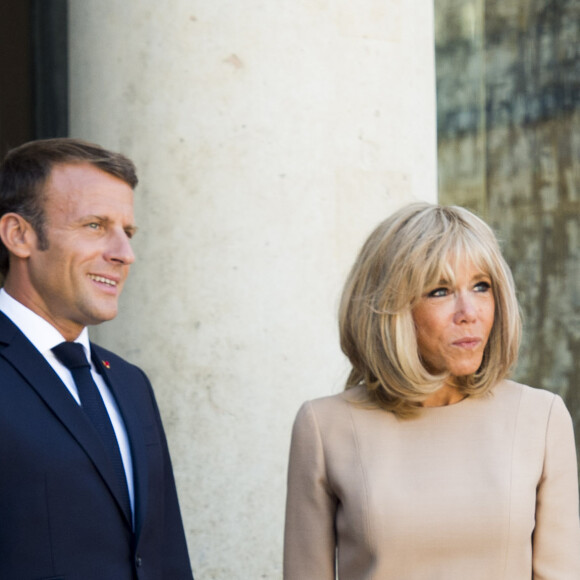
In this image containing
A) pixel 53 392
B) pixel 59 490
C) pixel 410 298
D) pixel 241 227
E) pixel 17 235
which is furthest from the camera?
pixel 241 227

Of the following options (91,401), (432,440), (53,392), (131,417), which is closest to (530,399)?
(432,440)

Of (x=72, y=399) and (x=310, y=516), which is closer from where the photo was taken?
(x=72, y=399)

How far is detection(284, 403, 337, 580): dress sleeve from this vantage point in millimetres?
3385

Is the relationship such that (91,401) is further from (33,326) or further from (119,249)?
(119,249)

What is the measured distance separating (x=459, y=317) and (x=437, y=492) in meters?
0.51

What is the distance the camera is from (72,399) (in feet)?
10.5

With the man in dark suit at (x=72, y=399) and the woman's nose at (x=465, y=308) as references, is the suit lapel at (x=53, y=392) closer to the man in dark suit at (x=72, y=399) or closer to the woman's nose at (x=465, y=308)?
the man in dark suit at (x=72, y=399)

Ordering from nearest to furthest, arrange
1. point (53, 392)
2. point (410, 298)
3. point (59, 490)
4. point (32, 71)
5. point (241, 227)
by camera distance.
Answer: point (59, 490)
point (53, 392)
point (410, 298)
point (241, 227)
point (32, 71)

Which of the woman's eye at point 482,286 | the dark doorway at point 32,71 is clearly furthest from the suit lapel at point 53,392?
the dark doorway at point 32,71

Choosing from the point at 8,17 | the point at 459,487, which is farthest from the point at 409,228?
the point at 8,17

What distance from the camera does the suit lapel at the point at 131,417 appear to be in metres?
3.28

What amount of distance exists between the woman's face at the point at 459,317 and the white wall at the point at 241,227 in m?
1.38

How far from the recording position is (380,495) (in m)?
3.26

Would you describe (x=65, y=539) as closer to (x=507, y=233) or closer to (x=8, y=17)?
(x=8, y=17)
